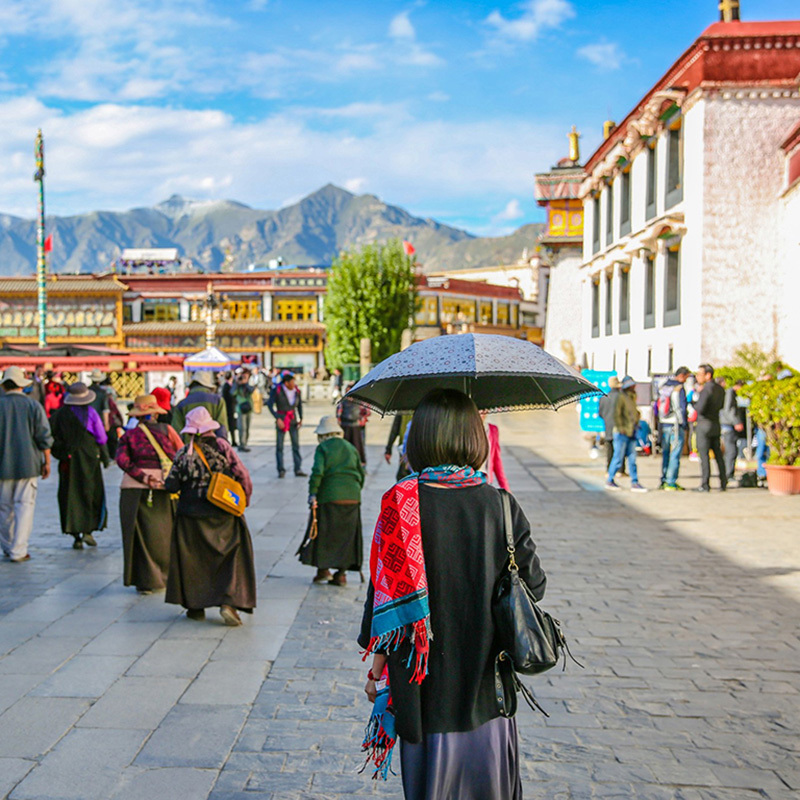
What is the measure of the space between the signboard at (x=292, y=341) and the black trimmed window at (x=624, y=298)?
123ft

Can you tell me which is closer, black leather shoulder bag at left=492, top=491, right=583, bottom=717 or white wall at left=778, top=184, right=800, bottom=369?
black leather shoulder bag at left=492, top=491, right=583, bottom=717

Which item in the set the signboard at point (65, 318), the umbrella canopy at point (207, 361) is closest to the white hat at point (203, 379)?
the umbrella canopy at point (207, 361)

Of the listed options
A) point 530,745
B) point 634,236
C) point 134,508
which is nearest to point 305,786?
point 530,745

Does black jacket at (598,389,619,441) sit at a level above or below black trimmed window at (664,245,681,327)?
below

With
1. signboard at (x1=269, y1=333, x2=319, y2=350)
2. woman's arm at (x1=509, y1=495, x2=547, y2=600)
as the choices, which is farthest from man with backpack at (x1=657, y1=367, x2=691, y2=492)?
signboard at (x1=269, y1=333, x2=319, y2=350)

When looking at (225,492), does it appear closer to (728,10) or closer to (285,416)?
(285,416)

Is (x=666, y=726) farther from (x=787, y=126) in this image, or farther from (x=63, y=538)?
(x=787, y=126)

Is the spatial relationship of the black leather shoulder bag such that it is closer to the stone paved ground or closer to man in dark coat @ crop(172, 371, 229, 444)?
the stone paved ground

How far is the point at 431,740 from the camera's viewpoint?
276 centimetres

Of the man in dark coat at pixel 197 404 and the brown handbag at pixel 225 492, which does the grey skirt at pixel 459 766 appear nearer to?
the brown handbag at pixel 225 492

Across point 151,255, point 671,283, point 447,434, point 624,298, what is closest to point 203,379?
point 447,434

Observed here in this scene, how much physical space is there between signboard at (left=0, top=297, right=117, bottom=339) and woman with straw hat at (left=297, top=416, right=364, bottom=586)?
5648 centimetres

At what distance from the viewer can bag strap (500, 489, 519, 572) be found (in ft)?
9.04

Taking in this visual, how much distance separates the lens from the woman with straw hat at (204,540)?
20.9ft
